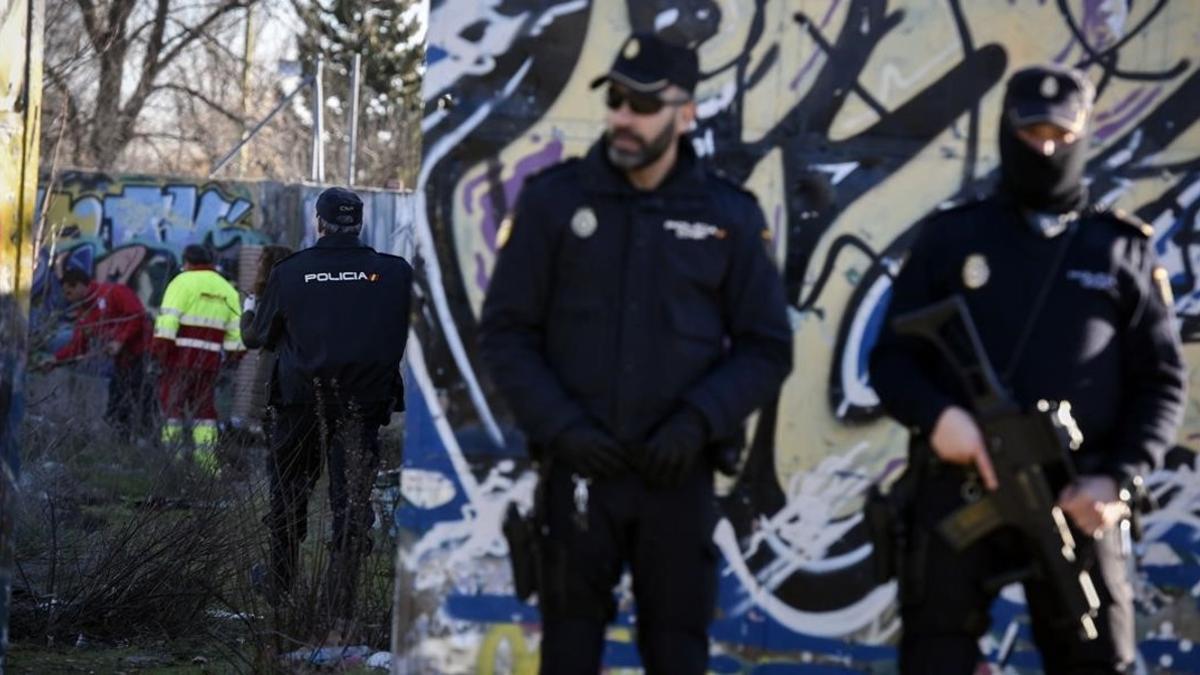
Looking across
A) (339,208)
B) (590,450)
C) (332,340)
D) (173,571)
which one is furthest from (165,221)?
(590,450)

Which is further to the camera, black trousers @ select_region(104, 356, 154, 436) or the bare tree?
the bare tree

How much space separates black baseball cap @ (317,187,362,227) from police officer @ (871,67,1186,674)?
4.07 metres

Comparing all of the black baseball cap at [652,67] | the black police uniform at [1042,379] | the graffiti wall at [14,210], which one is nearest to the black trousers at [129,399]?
the graffiti wall at [14,210]

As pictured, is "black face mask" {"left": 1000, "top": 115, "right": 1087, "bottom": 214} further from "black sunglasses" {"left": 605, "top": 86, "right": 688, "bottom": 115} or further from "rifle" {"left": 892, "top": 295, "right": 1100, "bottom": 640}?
"black sunglasses" {"left": 605, "top": 86, "right": 688, "bottom": 115}

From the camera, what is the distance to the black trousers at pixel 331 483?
747 cm

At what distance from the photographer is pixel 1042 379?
16.7 feet

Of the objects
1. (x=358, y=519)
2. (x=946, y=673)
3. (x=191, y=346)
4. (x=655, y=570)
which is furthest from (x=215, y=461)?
(x=191, y=346)

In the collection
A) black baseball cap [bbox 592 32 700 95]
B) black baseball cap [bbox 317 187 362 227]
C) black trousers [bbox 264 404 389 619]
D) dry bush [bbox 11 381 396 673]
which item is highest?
black baseball cap [bbox 592 32 700 95]

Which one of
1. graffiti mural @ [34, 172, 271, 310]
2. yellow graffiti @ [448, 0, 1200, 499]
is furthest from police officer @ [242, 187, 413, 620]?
graffiti mural @ [34, 172, 271, 310]

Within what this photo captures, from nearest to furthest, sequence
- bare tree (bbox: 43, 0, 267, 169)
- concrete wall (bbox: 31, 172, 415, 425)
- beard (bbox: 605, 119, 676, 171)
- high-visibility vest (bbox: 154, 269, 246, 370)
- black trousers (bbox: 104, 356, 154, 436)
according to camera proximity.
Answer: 1. beard (bbox: 605, 119, 676, 171)
2. black trousers (bbox: 104, 356, 154, 436)
3. high-visibility vest (bbox: 154, 269, 246, 370)
4. concrete wall (bbox: 31, 172, 415, 425)
5. bare tree (bbox: 43, 0, 267, 169)

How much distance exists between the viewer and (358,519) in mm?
7520

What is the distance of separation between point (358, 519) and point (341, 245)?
1666mm

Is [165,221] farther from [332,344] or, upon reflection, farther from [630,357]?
[630,357]

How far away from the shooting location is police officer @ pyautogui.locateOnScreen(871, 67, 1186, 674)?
5.05 metres
